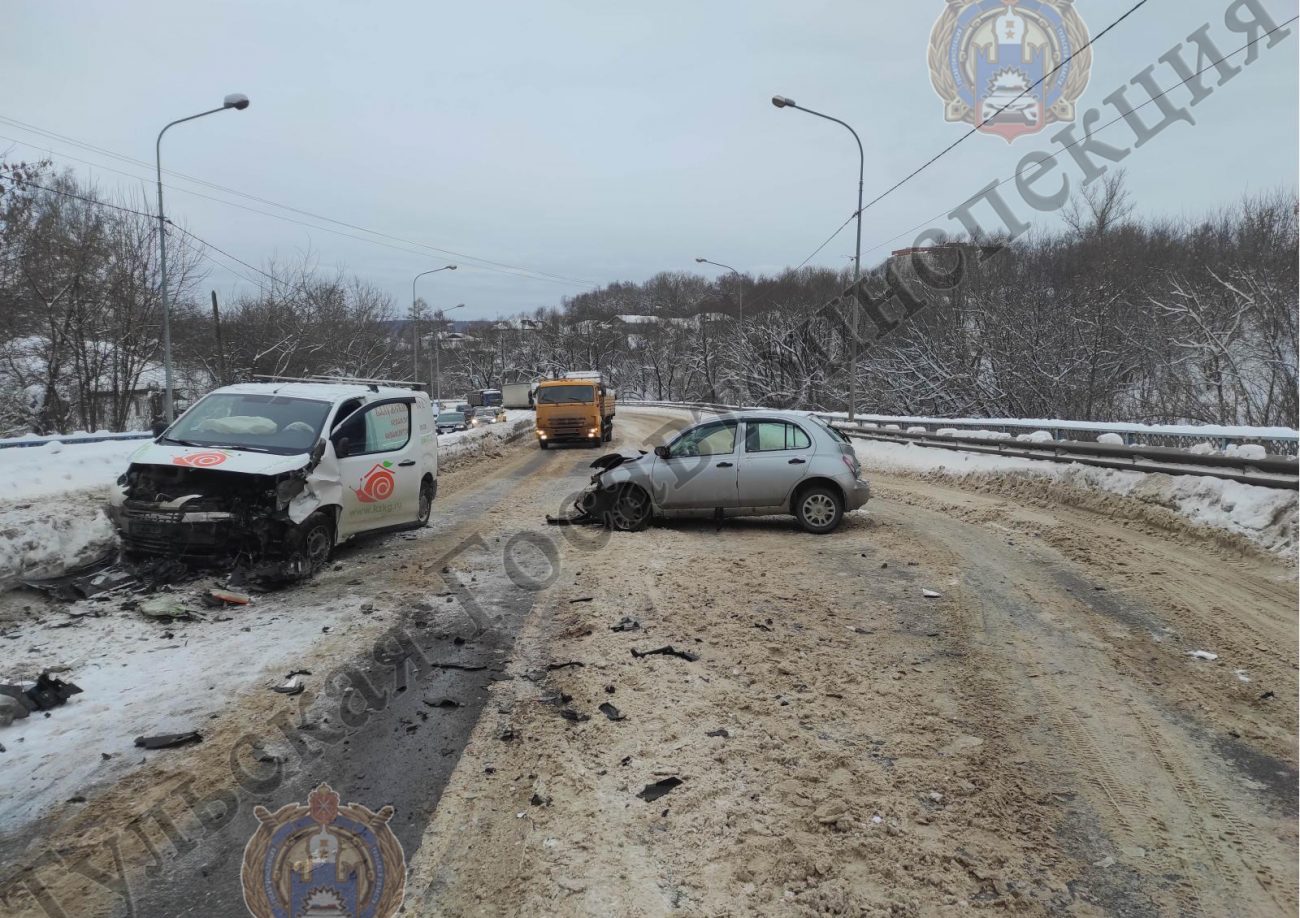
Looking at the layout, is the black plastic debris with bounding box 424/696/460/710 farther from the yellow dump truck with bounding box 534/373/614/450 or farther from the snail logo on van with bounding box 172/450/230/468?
the yellow dump truck with bounding box 534/373/614/450

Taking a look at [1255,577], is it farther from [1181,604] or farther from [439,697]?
[439,697]

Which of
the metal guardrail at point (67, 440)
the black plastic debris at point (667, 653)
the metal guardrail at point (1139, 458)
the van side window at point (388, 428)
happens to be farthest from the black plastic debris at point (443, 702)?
the metal guardrail at point (67, 440)

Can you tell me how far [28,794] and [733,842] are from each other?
3.23m

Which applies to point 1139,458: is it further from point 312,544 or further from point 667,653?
point 312,544

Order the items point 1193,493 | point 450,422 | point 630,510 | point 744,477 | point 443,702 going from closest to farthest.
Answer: point 443,702, point 1193,493, point 744,477, point 630,510, point 450,422

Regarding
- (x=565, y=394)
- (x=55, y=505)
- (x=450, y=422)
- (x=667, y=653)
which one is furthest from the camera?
(x=450, y=422)

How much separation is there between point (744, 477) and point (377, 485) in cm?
456

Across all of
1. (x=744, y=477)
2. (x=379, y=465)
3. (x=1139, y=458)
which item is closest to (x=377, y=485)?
(x=379, y=465)

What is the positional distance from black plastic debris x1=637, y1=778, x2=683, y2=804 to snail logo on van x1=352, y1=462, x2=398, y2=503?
5313 millimetres

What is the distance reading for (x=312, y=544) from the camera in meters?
6.98

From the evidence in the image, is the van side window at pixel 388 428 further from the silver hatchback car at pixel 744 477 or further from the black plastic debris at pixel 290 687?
the black plastic debris at pixel 290 687

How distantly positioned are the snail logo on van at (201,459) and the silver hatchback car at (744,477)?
15.1 ft

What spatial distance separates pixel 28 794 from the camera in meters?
3.34

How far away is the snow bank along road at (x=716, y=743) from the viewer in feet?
9.18
